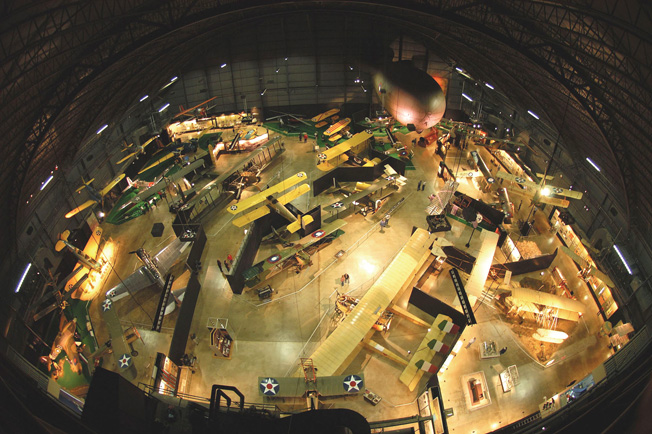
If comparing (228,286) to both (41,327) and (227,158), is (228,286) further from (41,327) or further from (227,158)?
(227,158)

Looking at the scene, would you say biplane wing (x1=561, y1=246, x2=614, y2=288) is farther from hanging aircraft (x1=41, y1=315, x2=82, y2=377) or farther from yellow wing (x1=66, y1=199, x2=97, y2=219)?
yellow wing (x1=66, y1=199, x2=97, y2=219)

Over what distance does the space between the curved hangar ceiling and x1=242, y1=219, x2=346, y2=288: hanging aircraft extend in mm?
15903

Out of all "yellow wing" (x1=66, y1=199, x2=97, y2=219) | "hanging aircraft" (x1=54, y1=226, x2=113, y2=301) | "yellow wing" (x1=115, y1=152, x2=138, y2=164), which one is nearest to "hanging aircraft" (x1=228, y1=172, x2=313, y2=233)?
"hanging aircraft" (x1=54, y1=226, x2=113, y2=301)

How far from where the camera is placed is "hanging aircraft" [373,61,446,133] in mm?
33438

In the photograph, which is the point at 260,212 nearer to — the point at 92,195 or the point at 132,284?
the point at 132,284

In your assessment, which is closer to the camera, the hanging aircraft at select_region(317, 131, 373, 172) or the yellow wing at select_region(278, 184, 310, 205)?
the yellow wing at select_region(278, 184, 310, 205)

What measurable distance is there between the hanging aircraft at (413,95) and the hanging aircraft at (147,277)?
24.6 meters

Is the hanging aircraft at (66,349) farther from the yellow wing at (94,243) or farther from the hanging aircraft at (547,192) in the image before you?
the hanging aircraft at (547,192)

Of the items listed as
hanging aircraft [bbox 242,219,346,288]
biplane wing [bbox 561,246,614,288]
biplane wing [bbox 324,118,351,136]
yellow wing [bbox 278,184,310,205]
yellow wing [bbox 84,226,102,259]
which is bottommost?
biplane wing [bbox 561,246,614,288]

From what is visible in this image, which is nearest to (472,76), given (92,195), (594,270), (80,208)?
(594,270)

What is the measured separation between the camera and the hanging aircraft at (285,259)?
93.5 feet

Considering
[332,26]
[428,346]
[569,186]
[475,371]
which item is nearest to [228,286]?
[428,346]

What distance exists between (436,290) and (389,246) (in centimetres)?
571

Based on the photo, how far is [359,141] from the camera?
4347 cm
